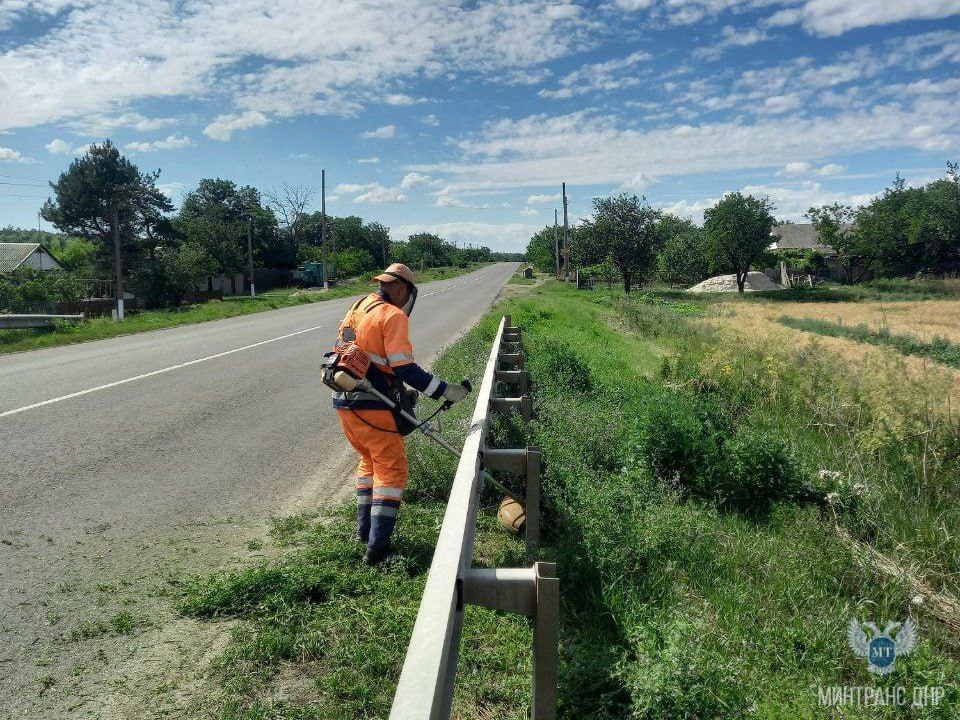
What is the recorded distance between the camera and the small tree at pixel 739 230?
1848 inches

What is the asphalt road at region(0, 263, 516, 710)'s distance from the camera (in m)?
4.22

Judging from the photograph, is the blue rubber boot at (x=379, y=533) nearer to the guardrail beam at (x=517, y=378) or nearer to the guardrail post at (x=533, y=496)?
the guardrail post at (x=533, y=496)

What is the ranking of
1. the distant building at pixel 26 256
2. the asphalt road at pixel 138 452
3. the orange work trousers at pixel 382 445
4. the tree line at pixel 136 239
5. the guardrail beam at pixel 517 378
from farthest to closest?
1. the distant building at pixel 26 256
2. the tree line at pixel 136 239
3. the guardrail beam at pixel 517 378
4. the asphalt road at pixel 138 452
5. the orange work trousers at pixel 382 445

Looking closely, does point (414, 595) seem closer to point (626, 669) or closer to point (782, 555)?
point (626, 669)

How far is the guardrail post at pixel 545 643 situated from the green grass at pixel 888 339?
1357 centimetres

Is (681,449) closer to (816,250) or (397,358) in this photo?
(397,358)

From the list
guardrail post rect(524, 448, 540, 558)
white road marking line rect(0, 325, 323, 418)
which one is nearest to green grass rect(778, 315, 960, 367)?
guardrail post rect(524, 448, 540, 558)

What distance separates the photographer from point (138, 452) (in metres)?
6.21

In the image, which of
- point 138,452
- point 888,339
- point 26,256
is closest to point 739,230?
point 888,339

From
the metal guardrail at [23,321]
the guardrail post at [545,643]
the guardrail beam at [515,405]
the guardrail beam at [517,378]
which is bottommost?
the guardrail post at [545,643]

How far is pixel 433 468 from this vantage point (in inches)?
208

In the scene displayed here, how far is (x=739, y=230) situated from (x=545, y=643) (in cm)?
4966

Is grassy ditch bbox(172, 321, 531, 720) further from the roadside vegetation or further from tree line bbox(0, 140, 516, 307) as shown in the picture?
tree line bbox(0, 140, 516, 307)

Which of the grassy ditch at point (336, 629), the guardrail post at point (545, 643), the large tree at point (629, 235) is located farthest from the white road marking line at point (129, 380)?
the large tree at point (629, 235)
